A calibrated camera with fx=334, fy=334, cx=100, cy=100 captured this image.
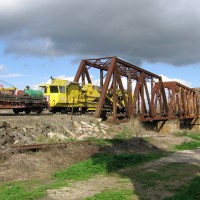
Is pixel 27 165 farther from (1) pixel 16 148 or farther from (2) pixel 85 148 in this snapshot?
(2) pixel 85 148

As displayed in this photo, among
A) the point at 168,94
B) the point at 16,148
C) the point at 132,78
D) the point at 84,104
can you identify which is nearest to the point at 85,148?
the point at 16,148

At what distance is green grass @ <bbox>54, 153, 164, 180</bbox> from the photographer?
10273 millimetres

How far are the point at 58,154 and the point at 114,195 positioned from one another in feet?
17.1

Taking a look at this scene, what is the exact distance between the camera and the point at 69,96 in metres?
26.7

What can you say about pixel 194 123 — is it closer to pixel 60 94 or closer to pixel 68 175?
pixel 60 94

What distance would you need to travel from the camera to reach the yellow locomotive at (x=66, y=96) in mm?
26125

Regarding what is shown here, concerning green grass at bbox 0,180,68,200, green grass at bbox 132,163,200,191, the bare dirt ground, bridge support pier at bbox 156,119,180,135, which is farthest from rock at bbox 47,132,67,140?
bridge support pier at bbox 156,119,180,135

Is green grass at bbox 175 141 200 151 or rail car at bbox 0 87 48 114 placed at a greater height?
rail car at bbox 0 87 48 114

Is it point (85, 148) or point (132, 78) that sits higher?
point (132, 78)

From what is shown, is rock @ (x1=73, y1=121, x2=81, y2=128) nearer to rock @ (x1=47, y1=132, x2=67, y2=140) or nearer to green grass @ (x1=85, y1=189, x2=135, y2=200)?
rock @ (x1=47, y1=132, x2=67, y2=140)

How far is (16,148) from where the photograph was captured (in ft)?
39.9

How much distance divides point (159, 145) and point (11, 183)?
12.4 m

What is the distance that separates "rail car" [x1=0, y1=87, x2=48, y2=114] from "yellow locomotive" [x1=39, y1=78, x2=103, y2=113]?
1.42 meters

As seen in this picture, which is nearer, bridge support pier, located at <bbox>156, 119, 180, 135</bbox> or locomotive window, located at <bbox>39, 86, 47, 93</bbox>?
locomotive window, located at <bbox>39, 86, 47, 93</bbox>
